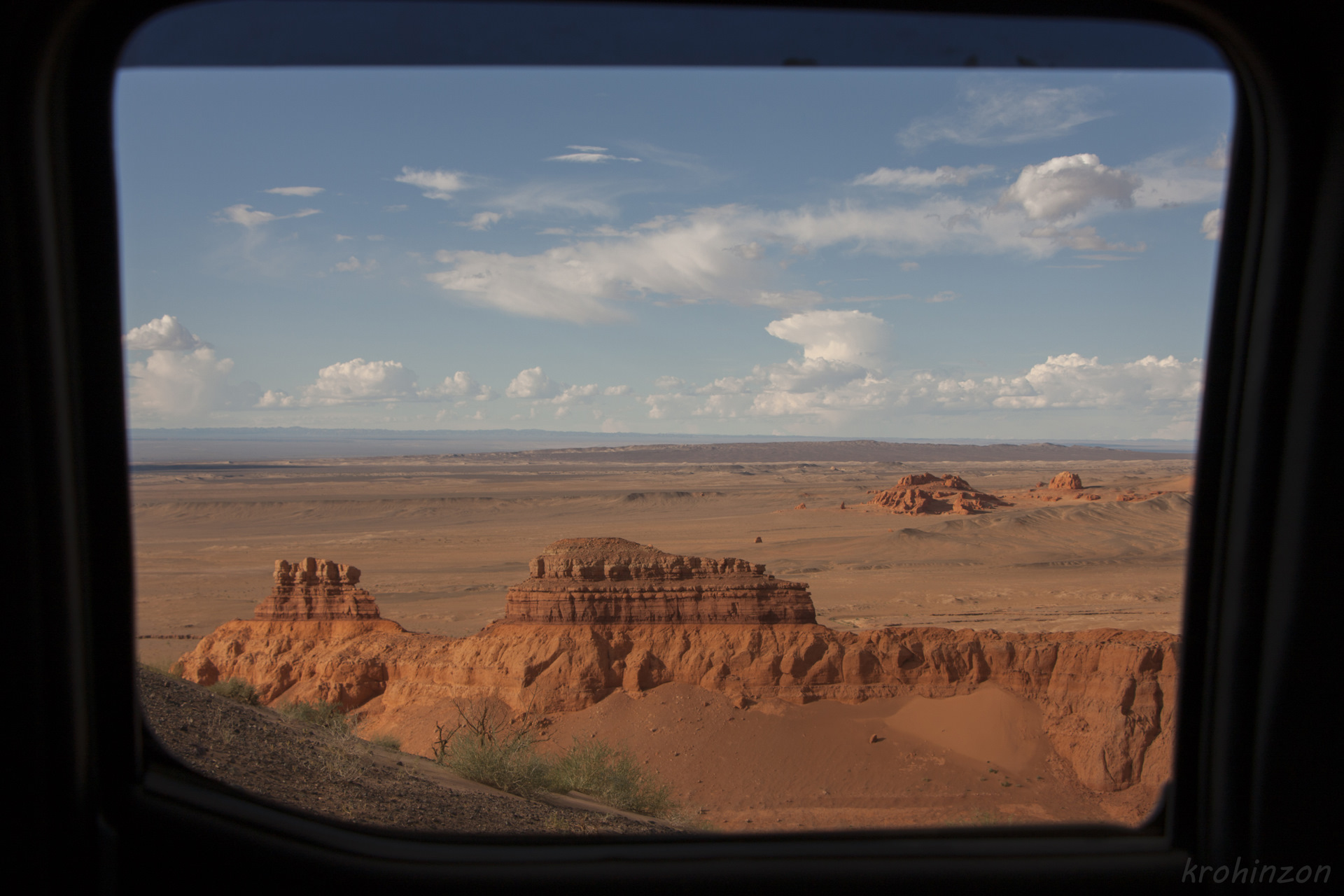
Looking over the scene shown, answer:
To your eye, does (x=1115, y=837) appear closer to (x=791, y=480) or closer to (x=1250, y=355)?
(x=1250, y=355)

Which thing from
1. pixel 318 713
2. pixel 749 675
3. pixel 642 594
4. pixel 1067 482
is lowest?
pixel 1067 482

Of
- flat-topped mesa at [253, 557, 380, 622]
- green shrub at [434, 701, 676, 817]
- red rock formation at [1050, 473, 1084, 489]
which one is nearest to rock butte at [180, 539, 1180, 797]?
flat-topped mesa at [253, 557, 380, 622]

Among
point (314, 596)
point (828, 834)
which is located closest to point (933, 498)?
point (314, 596)

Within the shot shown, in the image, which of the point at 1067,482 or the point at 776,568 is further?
the point at 1067,482

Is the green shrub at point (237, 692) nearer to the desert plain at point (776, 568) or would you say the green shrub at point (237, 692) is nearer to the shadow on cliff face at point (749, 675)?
the shadow on cliff face at point (749, 675)

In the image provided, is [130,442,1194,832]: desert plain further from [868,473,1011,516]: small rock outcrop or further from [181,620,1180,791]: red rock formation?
[868,473,1011,516]: small rock outcrop

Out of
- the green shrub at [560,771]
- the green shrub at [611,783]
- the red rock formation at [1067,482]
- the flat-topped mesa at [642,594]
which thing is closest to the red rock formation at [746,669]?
the flat-topped mesa at [642,594]

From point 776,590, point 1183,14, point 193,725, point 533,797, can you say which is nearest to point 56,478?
point 1183,14

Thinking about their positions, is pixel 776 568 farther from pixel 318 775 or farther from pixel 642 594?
pixel 318 775
